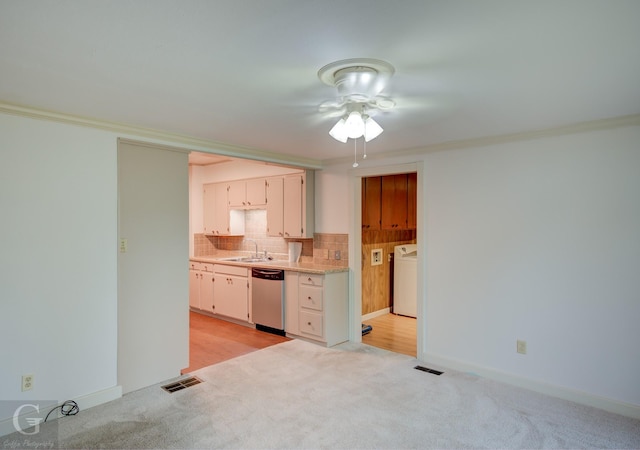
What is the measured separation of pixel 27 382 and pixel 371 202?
3990 mm

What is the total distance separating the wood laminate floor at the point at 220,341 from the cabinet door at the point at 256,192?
1795mm

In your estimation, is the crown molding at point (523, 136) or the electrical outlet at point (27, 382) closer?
the electrical outlet at point (27, 382)

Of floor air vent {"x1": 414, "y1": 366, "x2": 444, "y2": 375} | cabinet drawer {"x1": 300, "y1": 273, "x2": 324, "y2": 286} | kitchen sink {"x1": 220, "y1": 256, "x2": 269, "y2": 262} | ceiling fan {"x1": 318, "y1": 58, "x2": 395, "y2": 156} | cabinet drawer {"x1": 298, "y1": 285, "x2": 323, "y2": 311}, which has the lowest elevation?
floor air vent {"x1": 414, "y1": 366, "x2": 444, "y2": 375}

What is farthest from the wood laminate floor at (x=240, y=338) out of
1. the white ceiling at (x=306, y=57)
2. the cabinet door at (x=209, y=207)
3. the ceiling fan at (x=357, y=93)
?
the ceiling fan at (x=357, y=93)

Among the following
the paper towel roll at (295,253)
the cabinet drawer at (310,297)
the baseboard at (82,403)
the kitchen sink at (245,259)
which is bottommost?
the baseboard at (82,403)

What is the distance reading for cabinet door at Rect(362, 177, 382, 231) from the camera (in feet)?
16.8

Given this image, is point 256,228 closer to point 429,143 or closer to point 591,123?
point 429,143

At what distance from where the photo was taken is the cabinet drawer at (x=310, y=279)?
178 inches

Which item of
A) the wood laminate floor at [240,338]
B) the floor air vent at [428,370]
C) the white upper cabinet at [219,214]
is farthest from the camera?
the white upper cabinet at [219,214]

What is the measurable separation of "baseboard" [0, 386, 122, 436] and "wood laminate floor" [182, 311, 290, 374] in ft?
2.33

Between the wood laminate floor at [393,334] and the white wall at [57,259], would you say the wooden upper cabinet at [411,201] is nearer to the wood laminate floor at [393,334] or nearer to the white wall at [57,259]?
the wood laminate floor at [393,334]

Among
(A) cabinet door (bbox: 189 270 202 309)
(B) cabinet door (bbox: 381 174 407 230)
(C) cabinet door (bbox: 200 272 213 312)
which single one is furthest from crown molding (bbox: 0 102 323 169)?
(A) cabinet door (bbox: 189 270 202 309)

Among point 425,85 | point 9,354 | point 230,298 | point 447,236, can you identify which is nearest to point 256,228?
point 230,298

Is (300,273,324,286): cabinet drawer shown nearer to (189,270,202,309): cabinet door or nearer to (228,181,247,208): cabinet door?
(228,181,247,208): cabinet door
